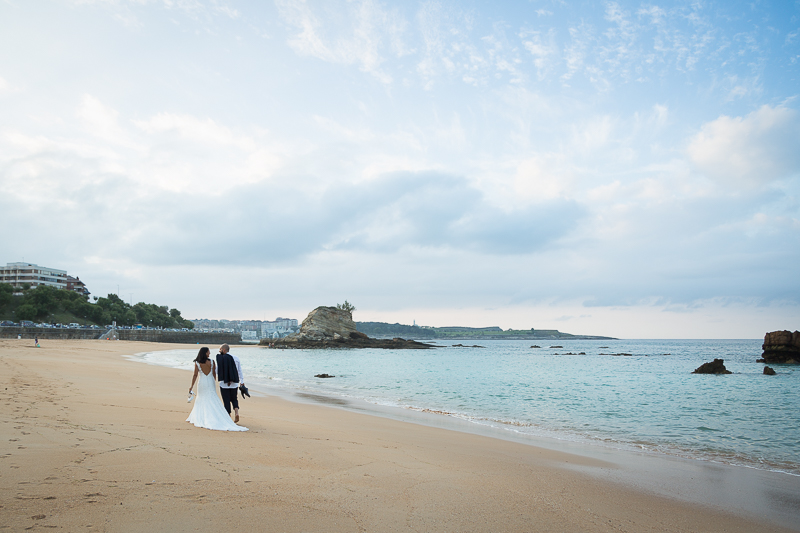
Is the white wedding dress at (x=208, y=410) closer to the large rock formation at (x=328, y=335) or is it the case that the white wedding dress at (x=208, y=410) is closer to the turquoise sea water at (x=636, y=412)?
the turquoise sea water at (x=636, y=412)

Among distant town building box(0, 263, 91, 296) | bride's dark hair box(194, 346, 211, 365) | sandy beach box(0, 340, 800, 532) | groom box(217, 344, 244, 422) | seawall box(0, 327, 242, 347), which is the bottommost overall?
seawall box(0, 327, 242, 347)

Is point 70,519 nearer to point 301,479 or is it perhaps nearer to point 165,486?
point 165,486

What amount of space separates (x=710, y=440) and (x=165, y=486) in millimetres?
14289

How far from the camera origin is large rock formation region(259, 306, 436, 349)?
343 ft

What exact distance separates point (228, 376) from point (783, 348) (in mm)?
71186

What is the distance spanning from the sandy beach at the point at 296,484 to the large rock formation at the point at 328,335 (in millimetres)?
96789

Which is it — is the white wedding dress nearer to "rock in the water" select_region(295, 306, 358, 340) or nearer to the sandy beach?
the sandy beach

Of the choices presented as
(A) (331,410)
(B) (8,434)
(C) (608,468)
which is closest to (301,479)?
(B) (8,434)

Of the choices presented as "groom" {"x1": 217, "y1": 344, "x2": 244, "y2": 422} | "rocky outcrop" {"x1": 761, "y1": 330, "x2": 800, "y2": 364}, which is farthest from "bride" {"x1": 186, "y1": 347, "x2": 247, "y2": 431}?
"rocky outcrop" {"x1": 761, "y1": 330, "x2": 800, "y2": 364}

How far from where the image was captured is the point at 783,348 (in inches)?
2185

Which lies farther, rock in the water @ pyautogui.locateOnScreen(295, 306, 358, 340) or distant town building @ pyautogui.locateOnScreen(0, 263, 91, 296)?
distant town building @ pyautogui.locateOnScreen(0, 263, 91, 296)

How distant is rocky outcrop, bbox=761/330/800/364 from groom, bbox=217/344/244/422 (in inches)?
2761

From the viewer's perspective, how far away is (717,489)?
24.7 ft

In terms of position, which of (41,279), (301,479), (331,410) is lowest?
(331,410)
